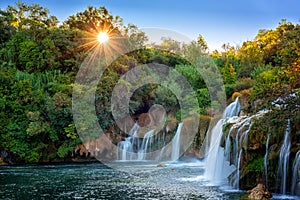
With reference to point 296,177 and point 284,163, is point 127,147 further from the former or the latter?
point 296,177

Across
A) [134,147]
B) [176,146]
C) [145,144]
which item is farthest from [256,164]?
[134,147]

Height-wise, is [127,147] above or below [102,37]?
below

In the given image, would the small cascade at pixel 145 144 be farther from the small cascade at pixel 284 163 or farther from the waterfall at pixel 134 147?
the small cascade at pixel 284 163

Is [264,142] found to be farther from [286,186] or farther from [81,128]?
[81,128]

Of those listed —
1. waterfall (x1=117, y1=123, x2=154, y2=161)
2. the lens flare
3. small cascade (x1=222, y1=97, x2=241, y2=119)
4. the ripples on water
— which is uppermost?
the lens flare

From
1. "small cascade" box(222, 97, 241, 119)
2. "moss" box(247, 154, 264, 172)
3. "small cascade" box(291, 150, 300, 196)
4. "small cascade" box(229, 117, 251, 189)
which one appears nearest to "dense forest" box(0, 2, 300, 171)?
"small cascade" box(222, 97, 241, 119)

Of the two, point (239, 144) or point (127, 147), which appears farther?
point (127, 147)

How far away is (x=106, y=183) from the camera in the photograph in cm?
1875

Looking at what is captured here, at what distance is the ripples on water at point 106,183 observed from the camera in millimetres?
15648

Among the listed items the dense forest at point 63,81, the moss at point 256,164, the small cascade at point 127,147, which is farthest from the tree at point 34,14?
the moss at point 256,164

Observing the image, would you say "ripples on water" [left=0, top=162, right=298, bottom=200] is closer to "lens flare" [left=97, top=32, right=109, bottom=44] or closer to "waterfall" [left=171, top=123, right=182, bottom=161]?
"waterfall" [left=171, top=123, right=182, bottom=161]

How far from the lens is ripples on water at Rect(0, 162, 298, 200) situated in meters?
15.6

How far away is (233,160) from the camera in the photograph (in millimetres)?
17094

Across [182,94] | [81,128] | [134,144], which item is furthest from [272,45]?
[81,128]
